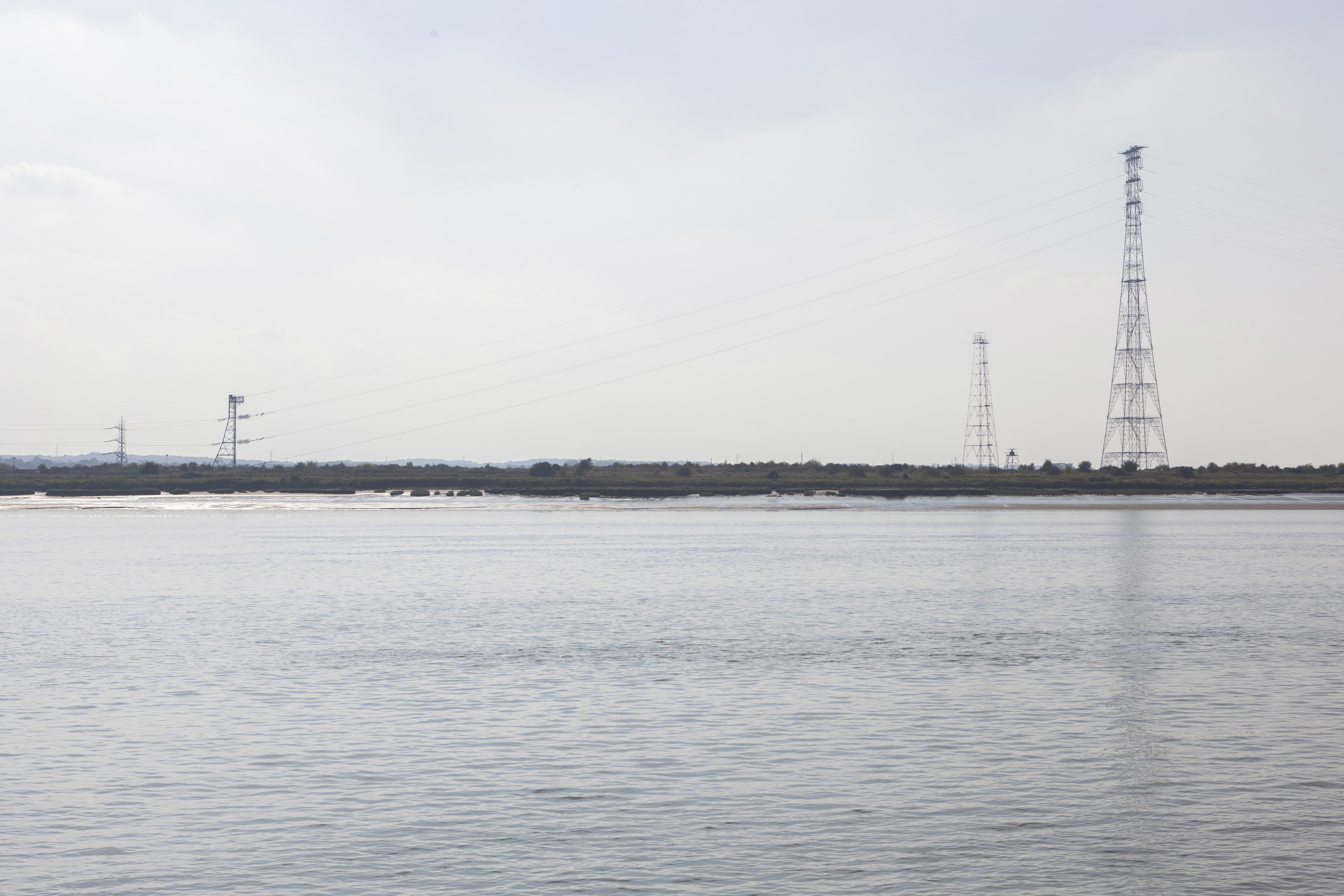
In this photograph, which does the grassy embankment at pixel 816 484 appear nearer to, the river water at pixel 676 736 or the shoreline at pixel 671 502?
the shoreline at pixel 671 502

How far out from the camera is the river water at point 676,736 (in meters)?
14.9

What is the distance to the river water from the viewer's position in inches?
588

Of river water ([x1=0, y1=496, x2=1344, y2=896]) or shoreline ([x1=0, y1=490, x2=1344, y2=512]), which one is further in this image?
shoreline ([x1=0, y1=490, x2=1344, y2=512])

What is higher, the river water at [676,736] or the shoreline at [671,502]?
the shoreline at [671,502]

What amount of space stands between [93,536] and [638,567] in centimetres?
5576

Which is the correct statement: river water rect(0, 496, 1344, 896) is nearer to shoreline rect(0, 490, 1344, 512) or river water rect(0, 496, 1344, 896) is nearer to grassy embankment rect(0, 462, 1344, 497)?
shoreline rect(0, 490, 1344, 512)

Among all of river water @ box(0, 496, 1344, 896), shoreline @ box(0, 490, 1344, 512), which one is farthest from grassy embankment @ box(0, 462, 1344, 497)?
river water @ box(0, 496, 1344, 896)

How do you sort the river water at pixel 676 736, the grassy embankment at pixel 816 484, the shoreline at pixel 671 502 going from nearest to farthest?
1. the river water at pixel 676 736
2. the shoreline at pixel 671 502
3. the grassy embankment at pixel 816 484

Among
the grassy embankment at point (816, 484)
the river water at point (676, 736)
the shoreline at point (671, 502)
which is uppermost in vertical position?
the grassy embankment at point (816, 484)

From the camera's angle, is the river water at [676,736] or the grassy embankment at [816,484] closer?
the river water at [676,736]

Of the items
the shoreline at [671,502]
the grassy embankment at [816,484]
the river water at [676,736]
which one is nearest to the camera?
the river water at [676,736]

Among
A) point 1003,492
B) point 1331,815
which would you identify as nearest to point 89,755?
point 1331,815

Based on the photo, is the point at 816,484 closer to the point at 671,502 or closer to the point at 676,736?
the point at 671,502

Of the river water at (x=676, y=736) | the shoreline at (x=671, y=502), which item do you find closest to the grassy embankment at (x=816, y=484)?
the shoreline at (x=671, y=502)
